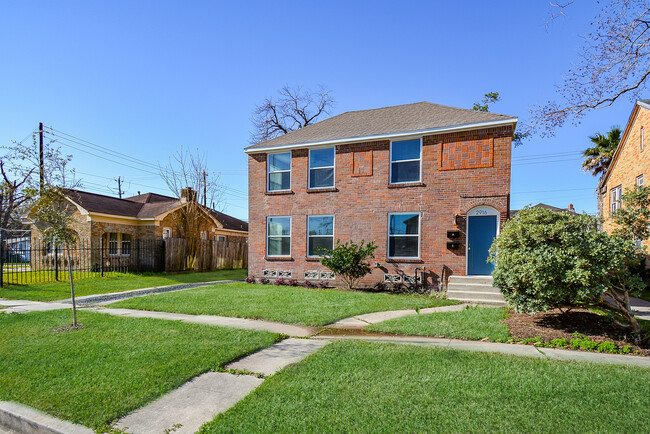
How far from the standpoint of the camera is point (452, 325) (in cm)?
639

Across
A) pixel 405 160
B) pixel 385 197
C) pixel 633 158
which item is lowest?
pixel 385 197

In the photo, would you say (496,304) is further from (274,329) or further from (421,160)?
(274,329)

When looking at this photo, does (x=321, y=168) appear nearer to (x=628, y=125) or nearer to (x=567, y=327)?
(x=567, y=327)

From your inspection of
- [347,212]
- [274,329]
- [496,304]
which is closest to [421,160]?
[347,212]

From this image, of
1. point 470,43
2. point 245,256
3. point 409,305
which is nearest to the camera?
point 409,305

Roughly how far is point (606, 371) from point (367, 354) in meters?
2.78

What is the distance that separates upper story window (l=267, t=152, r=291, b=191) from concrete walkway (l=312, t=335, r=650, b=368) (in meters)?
9.23

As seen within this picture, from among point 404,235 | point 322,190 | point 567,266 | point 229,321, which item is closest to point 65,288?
point 229,321

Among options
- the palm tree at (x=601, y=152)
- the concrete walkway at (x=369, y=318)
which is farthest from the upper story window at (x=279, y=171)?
the palm tree at (x=601, y=152)

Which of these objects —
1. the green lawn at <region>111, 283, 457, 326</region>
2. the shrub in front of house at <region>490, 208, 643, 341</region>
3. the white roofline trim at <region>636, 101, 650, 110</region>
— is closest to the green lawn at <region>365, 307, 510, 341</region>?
the shrub in front of house at <region>490, 208, 643, 341</region>

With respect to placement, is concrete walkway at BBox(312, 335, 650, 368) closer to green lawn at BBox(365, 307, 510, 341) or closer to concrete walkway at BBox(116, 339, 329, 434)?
green lawn at BBox(365, 307, 510, 341)

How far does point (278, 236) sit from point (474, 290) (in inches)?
297

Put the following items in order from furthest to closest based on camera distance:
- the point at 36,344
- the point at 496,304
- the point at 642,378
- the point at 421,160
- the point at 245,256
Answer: the point at 245,256 < the point at 421,160 < the point at 496,304 < the point at 36,344 < the point at 642,378

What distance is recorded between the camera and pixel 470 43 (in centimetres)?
1100
